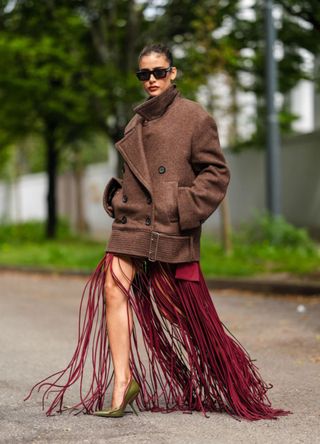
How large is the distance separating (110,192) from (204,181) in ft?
1.67

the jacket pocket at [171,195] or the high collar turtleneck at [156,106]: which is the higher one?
the high collar turtleneck at [156,106]

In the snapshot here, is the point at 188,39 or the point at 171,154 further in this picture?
the point at 188,39

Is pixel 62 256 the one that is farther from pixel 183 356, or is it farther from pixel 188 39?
pixel 183 356

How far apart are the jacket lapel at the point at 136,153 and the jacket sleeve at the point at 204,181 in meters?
0.17

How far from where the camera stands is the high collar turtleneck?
14.5ft

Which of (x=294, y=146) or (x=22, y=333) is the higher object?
(x=294, y=146)

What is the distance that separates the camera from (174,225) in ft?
14.4

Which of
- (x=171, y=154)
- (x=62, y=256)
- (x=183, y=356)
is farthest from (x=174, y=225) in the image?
(x=62, y=256)

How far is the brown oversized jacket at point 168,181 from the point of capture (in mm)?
4328

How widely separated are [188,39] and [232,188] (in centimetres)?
728

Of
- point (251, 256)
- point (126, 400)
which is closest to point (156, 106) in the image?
point (126, 400)

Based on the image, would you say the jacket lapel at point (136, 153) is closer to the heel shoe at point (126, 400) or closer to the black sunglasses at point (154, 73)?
the black sunglasses at point (154, 73)

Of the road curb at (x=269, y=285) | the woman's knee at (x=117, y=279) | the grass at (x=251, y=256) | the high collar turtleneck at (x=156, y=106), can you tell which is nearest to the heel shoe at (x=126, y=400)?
the woman's knee at (x=117, y=279)

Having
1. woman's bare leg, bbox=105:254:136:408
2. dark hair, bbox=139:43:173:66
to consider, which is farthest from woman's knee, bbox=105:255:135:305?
dark hair, bbox=139:43:173:66
